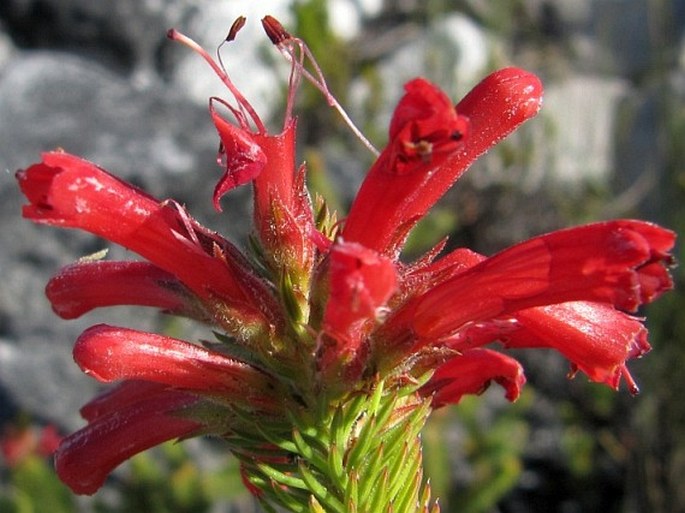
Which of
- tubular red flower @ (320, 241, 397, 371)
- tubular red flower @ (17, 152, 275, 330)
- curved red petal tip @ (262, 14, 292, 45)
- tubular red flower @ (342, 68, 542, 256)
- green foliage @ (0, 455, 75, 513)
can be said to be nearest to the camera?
tubular red flower @ (320, 241, 397, 371)

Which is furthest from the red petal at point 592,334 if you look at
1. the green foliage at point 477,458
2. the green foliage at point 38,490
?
the green foliage at point 38,490

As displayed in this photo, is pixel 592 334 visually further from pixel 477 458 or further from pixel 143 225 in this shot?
pixel 477 458

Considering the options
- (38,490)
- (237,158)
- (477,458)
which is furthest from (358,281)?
(477,458)

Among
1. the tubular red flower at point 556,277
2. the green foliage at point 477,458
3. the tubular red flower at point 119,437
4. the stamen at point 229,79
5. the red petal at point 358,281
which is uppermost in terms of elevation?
the stamen at point 229,79

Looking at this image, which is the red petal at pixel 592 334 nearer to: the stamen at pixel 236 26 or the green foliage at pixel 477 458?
the stamen at pixel 236 26

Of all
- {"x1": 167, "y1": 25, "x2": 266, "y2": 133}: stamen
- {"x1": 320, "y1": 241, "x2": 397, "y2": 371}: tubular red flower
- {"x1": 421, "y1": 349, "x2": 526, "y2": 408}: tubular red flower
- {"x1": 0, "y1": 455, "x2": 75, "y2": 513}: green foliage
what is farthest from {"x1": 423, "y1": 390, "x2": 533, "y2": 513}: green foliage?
{"x1": 320, "y1": 241, "x2": 397, "y2": 371}: tubular red flower

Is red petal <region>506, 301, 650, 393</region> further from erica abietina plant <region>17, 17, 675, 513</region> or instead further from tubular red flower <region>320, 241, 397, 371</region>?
tubular red flower <region>320, 241, 397, 371</region>
